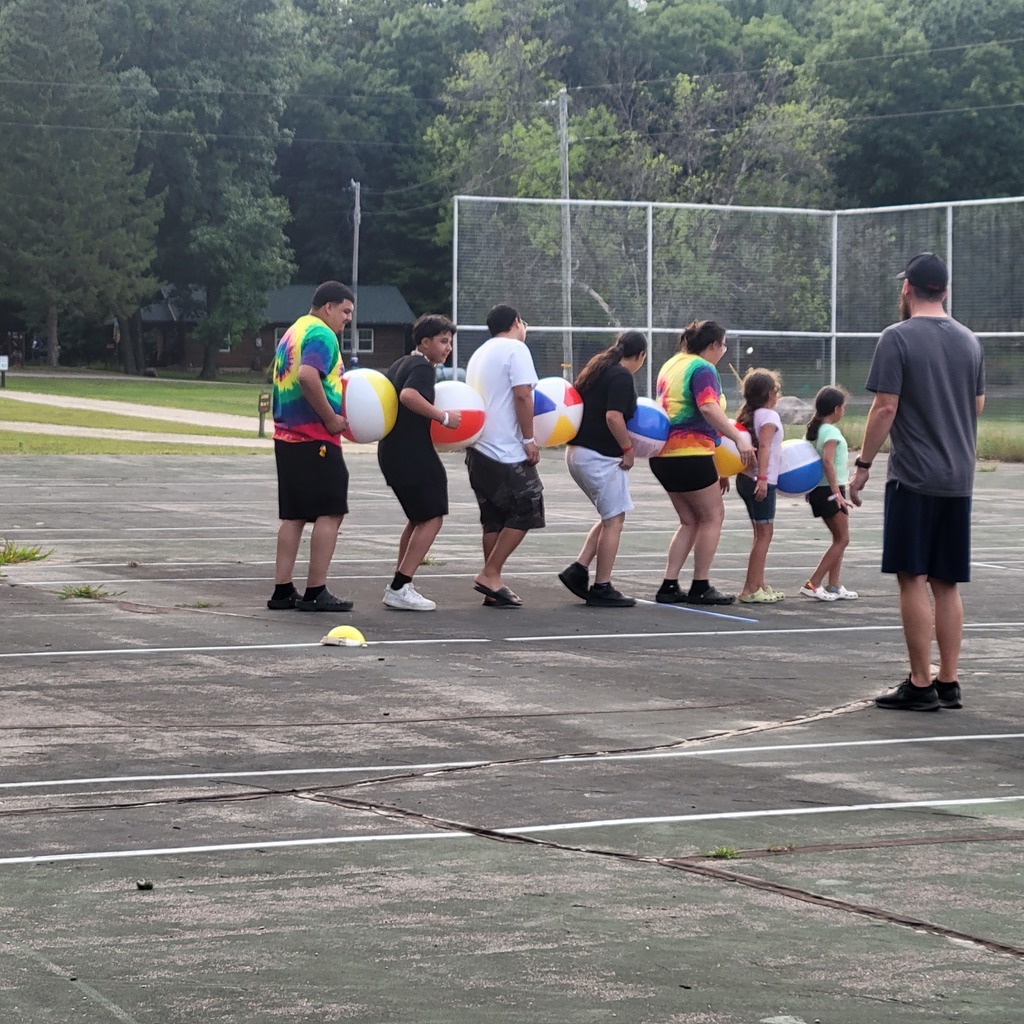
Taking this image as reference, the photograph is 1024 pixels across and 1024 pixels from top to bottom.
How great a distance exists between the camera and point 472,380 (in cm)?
1253

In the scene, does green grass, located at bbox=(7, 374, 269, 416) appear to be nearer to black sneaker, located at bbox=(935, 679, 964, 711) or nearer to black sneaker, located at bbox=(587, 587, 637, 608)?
black sneaker, located at bbox=(587, 587, 637, 608)

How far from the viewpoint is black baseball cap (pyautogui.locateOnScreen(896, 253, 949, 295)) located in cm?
912

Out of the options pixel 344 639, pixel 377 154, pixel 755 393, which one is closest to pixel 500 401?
pixel 755 393

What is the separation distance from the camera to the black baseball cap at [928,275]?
912 centimetres

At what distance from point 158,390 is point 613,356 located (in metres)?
59.1

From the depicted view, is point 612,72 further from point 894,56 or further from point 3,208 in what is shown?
point 3,208

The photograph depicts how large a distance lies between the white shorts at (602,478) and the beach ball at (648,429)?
0.20 meters

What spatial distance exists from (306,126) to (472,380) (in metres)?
87.2

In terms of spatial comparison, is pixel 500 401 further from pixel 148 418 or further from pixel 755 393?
pixel 148 418

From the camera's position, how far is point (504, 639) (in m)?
11.1

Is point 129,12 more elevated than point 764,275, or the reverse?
point 129,12

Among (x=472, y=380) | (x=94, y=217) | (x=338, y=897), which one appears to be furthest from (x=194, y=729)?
(x=94, y=217)

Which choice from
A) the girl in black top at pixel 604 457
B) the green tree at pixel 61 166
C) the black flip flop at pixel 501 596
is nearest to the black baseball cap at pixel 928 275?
the girl in black top at pixel 604 457

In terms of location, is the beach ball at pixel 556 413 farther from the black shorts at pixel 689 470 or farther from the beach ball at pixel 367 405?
the beach ball at pixel 367 405
